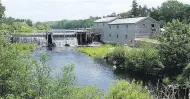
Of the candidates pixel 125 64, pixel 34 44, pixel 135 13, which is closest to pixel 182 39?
pixel 125 64

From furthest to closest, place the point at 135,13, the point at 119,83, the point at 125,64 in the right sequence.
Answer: the point at 135,13 → the point at 125,64 → the point at 119,83

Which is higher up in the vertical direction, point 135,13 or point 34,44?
point 135,13

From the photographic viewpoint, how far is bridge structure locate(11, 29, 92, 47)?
301 ft

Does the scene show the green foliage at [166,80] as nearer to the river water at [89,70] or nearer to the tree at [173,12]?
the river water at [89,70]

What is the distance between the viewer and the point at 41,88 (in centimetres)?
2162

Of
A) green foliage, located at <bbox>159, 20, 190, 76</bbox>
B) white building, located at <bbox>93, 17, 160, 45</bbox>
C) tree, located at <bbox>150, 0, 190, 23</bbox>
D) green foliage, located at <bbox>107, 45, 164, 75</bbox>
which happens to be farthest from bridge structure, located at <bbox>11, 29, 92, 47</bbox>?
green foliage, located at <bbox>159, 20, 190, 76</bbox>

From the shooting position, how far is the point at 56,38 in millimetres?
95250

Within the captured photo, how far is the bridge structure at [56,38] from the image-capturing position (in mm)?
91706

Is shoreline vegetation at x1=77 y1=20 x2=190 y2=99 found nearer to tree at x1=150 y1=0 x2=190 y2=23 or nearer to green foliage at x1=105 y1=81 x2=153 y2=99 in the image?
green foliage at x1=105 y1=81 x2=153 y2=99

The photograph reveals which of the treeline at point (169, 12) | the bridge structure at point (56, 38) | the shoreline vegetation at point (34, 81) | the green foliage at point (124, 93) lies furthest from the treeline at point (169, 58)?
the bridge structure at point (56, 38)

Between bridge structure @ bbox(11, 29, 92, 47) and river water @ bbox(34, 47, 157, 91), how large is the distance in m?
19.7

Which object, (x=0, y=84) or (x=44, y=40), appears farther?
(x=44, y=40)

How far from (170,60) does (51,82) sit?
2799 centimetres

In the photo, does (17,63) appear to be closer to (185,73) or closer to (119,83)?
(119,83)
